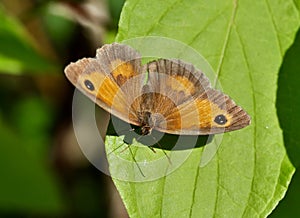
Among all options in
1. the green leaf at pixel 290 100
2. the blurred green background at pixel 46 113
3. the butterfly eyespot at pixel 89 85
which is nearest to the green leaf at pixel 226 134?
the green leaf at pixel 290 100

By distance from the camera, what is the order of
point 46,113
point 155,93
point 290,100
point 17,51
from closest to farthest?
1. point 290,100
2. point 155,93
3. point 17,51
4. point 46,113

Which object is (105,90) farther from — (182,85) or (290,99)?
(290,99)

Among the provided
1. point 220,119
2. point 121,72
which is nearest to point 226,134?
point 220,119

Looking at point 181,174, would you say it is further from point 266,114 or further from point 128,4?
point 128,4

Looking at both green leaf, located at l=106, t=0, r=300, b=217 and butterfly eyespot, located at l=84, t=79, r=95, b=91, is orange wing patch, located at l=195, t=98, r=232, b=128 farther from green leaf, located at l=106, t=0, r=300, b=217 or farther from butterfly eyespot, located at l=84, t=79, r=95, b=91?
butterfly eyespot, located at l=84, t=79, r=95, b=91

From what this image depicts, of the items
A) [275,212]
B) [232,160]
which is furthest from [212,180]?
[275,212]

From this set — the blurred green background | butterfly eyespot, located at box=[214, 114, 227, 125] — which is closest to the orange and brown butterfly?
butterfly eyespot, located at box=[214, 114, 227, 125]
